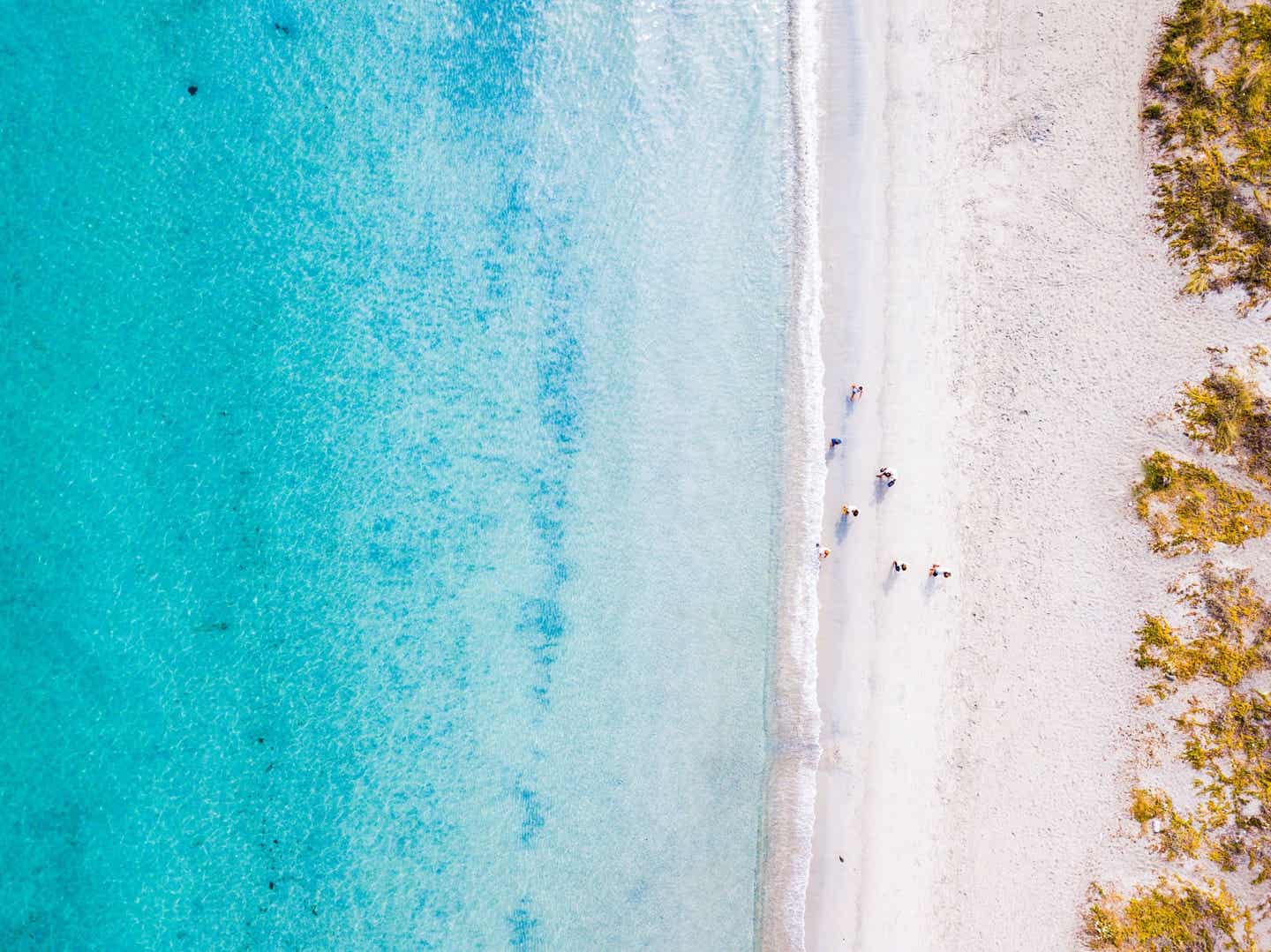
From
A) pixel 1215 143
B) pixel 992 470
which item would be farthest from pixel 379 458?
pixel 1215 143

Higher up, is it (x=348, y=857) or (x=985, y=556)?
(x=985, y=556)

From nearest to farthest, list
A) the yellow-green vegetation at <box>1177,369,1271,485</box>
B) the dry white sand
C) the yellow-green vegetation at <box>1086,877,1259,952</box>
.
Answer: the yellow-green vegetation at <box>1086,877,1259,952</box> < the dry white sand < the yellow-green vegetation at <box>1177,369,1271,485</box>

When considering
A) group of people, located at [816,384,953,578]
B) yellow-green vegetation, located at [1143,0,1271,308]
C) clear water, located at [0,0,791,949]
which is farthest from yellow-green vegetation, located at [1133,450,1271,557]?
clear water, located at [0,0,791,949]

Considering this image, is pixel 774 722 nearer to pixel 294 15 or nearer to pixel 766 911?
pixel 766 911

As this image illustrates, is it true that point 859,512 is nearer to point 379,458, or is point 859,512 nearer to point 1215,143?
point 379,458

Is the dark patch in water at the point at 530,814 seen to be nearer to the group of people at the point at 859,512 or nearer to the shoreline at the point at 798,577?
the shoreline at the point at 798,577

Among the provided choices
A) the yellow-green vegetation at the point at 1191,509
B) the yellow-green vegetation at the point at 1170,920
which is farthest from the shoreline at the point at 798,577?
the yellow-green vegetation at the point at 1191,509

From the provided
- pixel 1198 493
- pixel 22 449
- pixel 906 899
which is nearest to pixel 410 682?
pixel 22 449

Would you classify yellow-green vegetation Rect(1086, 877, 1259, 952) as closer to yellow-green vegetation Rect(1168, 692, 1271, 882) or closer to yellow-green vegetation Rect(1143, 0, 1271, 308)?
yellow-green vegetation Rect(1168, 692, 1271, 882)

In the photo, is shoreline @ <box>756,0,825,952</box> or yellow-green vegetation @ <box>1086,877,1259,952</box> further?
shoreline @ <box>756,0,825,952</box>
